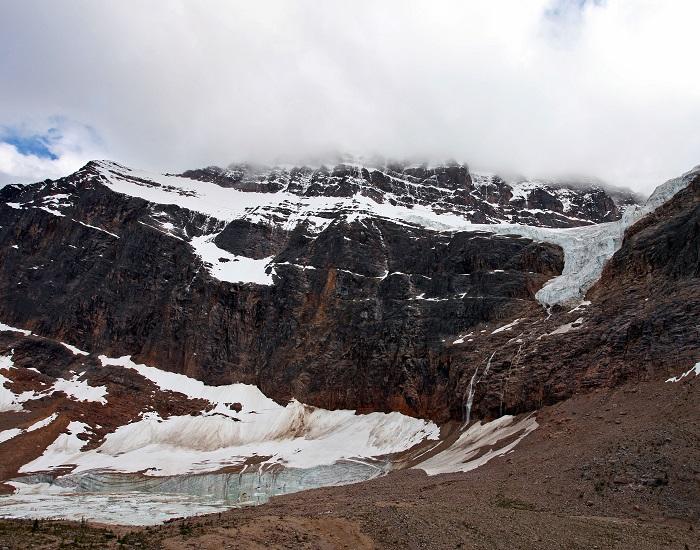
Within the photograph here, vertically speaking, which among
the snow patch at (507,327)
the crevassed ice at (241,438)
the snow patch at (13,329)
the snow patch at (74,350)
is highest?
the snow patch at (13,329)

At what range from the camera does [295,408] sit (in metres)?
85.8

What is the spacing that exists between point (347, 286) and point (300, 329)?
36.4 ft

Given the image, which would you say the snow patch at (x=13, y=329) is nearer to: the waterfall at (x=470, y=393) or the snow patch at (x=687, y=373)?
the waterfall at (x=470, y=393)

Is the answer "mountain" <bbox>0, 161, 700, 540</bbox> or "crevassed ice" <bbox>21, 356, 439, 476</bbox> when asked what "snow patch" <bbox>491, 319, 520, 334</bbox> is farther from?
"crevassed ice" <bbox>21, 356, 439, 476</bbox>

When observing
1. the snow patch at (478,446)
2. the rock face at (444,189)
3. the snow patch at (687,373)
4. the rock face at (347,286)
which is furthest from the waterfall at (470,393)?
the rock face at (444,189)

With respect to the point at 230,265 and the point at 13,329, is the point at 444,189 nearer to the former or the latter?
the point at 230,265

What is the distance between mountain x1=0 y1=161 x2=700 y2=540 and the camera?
189 feet

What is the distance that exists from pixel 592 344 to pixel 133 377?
74067mm

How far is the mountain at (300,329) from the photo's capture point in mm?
57750

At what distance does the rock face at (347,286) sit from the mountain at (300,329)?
1.05ft

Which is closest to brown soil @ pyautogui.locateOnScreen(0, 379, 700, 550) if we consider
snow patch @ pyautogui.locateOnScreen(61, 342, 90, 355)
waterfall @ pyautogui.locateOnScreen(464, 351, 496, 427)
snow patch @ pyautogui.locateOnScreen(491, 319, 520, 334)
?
waterfall @ pyautogui.locateOnScreen(464, 351, 496, 427)

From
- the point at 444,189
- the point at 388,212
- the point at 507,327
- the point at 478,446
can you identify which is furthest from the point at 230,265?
the point at 444,189

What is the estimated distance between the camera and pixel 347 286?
98562 millimetres

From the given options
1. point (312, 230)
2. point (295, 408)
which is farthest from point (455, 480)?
point (312, 230)
